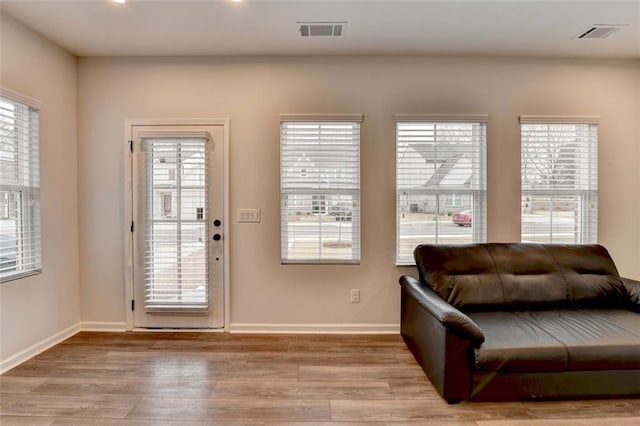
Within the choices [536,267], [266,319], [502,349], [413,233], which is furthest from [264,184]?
[536,267]

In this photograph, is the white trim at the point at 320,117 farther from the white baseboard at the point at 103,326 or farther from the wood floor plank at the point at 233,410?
the white baseboard at the point at 103,326

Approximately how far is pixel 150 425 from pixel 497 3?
11.9ft

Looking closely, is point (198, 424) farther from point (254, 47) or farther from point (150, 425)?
→ point (254, 47)

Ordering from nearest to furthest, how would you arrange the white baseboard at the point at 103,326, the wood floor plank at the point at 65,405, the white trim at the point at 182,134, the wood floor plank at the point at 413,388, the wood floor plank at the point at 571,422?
the wood floor plank at the point at 571,422 < the wood floor plank at the point at 65,405 < the wood floor plank at the point at 413,388 < the white trim at the point at 182,134 < the white baseboard at the point at 103,326

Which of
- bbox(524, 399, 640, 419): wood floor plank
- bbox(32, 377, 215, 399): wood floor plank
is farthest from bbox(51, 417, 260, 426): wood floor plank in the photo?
bbox(524, 399, 640, 419): wood floor plank

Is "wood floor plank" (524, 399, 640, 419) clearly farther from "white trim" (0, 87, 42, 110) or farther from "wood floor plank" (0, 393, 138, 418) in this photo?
"white trim" (0, 87, 42, 110)

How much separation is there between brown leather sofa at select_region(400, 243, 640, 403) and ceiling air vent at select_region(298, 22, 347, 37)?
1997 mm

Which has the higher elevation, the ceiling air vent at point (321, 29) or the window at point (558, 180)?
the ceiling air vent at point (321, 29)

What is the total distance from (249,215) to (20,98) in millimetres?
2033

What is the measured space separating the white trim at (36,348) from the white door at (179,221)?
704 mm

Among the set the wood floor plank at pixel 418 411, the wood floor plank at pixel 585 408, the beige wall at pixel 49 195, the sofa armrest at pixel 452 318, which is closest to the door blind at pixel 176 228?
the beige wall at pixel 49 195

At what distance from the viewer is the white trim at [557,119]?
3.24 metres

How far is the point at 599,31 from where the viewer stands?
2.80 meters

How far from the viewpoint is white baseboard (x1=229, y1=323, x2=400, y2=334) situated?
3.29 metres
